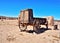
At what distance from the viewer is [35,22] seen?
19109mm

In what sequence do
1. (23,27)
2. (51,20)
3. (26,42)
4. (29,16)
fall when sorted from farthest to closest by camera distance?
(51,20), (23,27), (29,16), (26,42)

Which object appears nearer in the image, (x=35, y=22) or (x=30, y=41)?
(x=30, y=41)

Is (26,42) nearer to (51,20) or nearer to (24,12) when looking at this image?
(24,12)

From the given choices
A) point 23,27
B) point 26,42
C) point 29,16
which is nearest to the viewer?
point 26,42

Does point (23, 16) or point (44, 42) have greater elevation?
point (23, 16)

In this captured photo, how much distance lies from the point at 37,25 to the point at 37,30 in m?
0.67

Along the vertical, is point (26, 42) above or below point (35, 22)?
below

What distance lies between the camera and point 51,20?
28.8 metres

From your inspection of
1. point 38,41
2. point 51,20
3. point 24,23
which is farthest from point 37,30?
point 51,20

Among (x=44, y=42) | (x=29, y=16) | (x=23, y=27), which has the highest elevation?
(x=29, y=16)

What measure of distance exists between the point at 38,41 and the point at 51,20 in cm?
1526

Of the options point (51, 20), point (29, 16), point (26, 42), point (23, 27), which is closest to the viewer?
point (26, 42)

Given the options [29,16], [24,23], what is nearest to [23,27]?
[24,23]

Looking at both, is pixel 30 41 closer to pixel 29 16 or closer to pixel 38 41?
pixel 38 41
